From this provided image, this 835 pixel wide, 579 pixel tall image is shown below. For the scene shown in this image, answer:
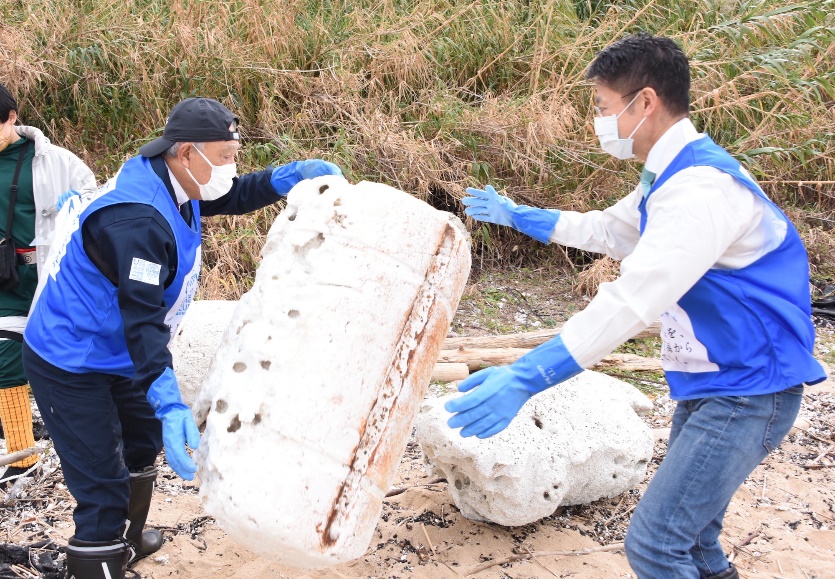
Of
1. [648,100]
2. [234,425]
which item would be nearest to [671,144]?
[648,100]

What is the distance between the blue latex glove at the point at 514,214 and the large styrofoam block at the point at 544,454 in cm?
77

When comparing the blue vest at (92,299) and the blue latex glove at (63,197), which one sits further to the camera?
the blue latex glove at (63,197)

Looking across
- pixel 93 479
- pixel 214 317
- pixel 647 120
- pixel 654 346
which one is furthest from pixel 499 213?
pixel 654 346

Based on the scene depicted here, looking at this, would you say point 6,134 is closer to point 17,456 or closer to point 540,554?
point 17,456

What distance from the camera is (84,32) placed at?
6.58 metres

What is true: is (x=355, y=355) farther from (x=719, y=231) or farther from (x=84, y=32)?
(x=84, y=32)

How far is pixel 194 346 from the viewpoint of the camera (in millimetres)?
4477

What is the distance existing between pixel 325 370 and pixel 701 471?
107cm

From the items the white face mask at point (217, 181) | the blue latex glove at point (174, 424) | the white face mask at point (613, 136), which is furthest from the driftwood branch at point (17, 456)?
the white face mask at point (613, 136)

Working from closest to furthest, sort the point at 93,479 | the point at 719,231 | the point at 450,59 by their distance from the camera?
the point at 719,231 → the point at 93,479 → the point at 450,59

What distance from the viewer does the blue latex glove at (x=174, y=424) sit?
2.40 meters

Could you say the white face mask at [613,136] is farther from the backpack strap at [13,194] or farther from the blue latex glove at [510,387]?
the backpack strap at [13,194]

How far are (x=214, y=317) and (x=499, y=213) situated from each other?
2.06m

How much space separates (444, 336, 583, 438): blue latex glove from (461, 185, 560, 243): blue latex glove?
3.11 feet
